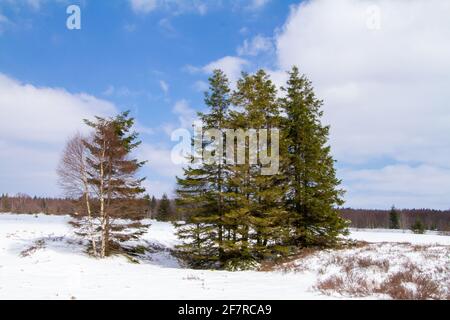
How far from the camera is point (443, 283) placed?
14.3 metres

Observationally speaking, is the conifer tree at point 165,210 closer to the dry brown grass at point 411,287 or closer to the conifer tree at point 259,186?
the conifer tree at point 259,186

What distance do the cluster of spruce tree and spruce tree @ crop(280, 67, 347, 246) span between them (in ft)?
0.21

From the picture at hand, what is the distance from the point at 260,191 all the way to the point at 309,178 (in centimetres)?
387

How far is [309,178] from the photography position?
24.6 meters

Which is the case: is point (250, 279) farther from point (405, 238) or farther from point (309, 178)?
point (405, 238)

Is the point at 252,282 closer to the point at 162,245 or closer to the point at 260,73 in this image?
the point at 260,73

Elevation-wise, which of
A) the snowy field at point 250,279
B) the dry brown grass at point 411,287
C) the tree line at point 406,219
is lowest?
the tree line at point 406,219

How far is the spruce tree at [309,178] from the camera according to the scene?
80.1ft

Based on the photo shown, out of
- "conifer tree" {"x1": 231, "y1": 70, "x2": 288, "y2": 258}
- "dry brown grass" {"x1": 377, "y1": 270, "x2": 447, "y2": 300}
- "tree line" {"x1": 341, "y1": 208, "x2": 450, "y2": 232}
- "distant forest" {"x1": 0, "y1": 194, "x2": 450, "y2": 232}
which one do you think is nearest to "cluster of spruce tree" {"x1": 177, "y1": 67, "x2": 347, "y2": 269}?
"conifer tree" {"x1": 231, "y1": 70, "x2": 288, "y2": 258}

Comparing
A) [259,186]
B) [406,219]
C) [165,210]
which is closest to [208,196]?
[259,186]

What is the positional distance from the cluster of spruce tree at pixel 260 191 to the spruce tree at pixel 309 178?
64mm

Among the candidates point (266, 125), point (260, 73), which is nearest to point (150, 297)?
point (266, 125)

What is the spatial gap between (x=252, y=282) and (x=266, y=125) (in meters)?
11.3

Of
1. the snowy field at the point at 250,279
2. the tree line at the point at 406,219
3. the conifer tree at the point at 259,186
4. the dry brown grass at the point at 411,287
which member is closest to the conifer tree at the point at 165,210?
the snowy field at the point at 250,279
